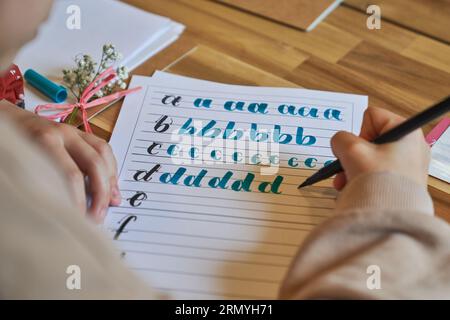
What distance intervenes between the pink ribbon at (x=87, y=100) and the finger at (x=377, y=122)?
0.32 meters

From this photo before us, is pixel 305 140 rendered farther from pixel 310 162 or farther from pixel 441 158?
pixel 441 158

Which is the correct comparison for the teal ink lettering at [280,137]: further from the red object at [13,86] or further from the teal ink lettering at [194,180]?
the red object at [13,86]

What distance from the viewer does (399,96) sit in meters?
0.86

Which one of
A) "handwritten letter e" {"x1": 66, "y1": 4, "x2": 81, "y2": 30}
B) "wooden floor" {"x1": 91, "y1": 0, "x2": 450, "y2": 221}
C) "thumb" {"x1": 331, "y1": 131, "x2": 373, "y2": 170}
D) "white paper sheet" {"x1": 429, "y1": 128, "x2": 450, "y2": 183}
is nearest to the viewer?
"thumb" {"x1": 331, "y1": 131, "x2": 373, "y2": 170}

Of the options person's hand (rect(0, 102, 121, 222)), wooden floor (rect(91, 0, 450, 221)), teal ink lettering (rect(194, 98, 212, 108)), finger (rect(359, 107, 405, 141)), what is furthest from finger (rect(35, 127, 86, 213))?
finger (rect(359, 107, 405, 141))

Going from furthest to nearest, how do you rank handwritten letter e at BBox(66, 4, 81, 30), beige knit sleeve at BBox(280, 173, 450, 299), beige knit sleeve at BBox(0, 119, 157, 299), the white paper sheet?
1. handwritten letter e at BBox(66, 4, 81, 30)
2. the white paper sheet
3. beige knit sleeve at BBox(280, 173, 450, 299)
4. beige knit sleeve at BBox(0, 119, 157, 299)

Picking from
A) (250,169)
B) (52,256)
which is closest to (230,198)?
(250,169)

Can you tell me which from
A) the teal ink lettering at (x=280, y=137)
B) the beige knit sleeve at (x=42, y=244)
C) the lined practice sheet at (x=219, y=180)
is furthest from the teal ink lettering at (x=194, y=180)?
the beige knit sleeve at (x=42, y=244)

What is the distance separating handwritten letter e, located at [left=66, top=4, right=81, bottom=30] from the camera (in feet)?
3.21

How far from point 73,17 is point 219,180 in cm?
43

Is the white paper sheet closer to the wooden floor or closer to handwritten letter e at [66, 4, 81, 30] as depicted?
the wooden floor

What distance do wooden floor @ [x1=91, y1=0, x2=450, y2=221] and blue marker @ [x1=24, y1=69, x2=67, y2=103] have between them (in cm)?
6

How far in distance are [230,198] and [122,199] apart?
12 cm

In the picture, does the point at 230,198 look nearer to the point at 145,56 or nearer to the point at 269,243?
the point at 269,243
